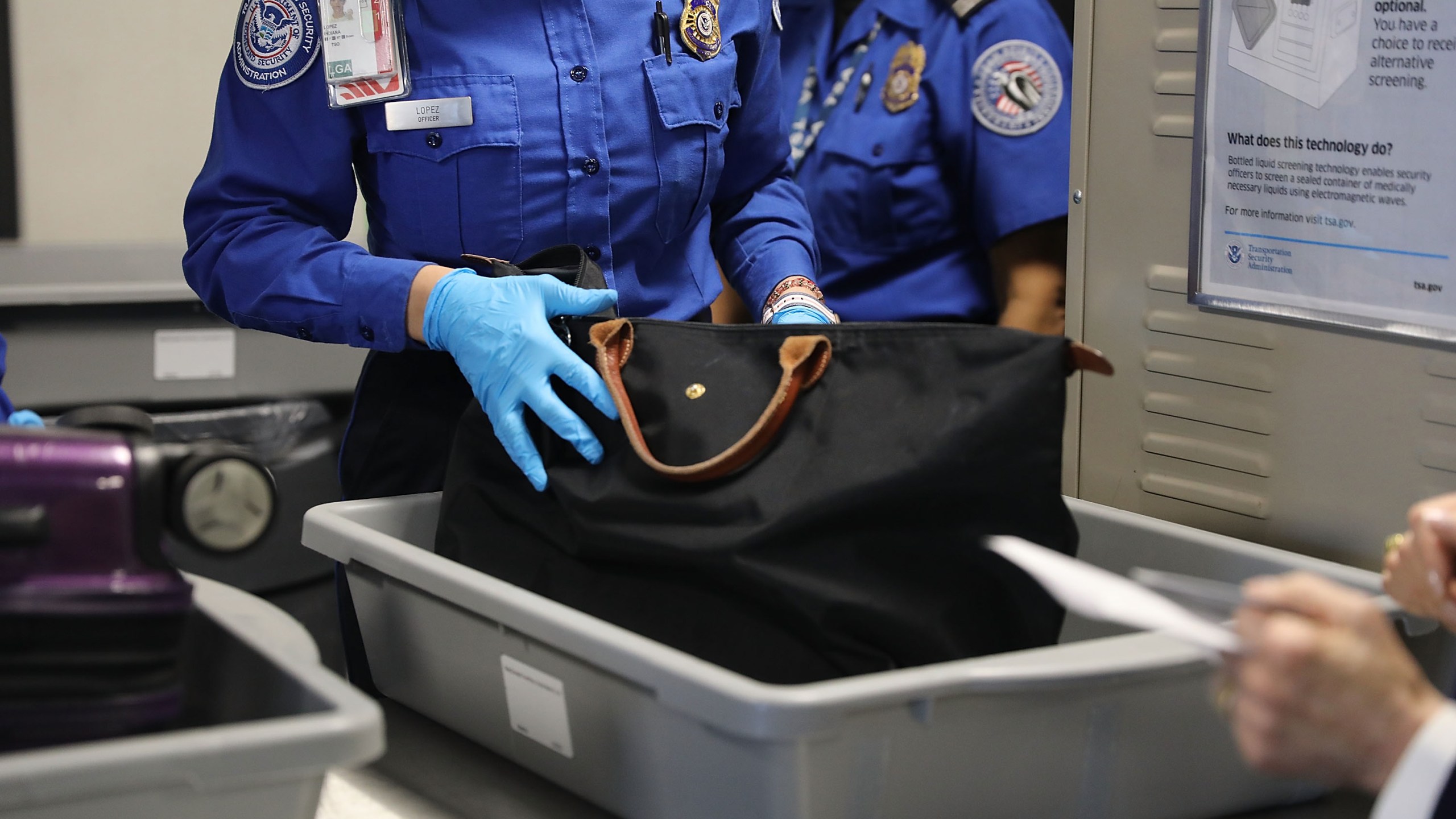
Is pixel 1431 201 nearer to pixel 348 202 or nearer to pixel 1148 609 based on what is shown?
pixel 1148 609

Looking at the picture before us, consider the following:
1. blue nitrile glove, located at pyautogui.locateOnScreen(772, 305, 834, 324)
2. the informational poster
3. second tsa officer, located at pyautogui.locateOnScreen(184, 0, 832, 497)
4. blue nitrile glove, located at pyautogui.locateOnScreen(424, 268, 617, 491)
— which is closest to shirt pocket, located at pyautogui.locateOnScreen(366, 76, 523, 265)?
second tsa officer, located at pyautogui.locateOnScreen(184, 0, 832, 497)

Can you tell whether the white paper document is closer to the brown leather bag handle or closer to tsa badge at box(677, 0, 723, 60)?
→ the brown leather bag handle

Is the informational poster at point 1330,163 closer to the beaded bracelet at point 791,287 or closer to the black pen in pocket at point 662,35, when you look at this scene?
the beaded bracelet at point 791,287

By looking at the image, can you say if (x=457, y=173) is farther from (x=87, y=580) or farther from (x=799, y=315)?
(x=87, y=580)

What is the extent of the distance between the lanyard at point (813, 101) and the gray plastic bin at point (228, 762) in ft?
5.65

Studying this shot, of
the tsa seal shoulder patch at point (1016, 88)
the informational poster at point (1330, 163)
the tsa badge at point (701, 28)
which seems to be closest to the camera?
the informational poster at point (1330, 163)

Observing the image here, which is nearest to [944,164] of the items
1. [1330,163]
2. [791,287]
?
[791,287]

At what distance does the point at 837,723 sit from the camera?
68 cm

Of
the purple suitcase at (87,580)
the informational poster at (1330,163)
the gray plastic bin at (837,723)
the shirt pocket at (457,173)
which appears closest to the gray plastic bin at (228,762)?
the purple suitcase at (87,580)

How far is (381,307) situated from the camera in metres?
1.09

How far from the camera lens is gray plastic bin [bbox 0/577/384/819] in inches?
22.9

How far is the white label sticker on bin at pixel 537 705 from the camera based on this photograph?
0.83m

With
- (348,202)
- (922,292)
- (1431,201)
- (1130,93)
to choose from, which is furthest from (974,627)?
(922,292)

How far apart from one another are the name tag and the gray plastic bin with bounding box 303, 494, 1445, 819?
0.40 meters
